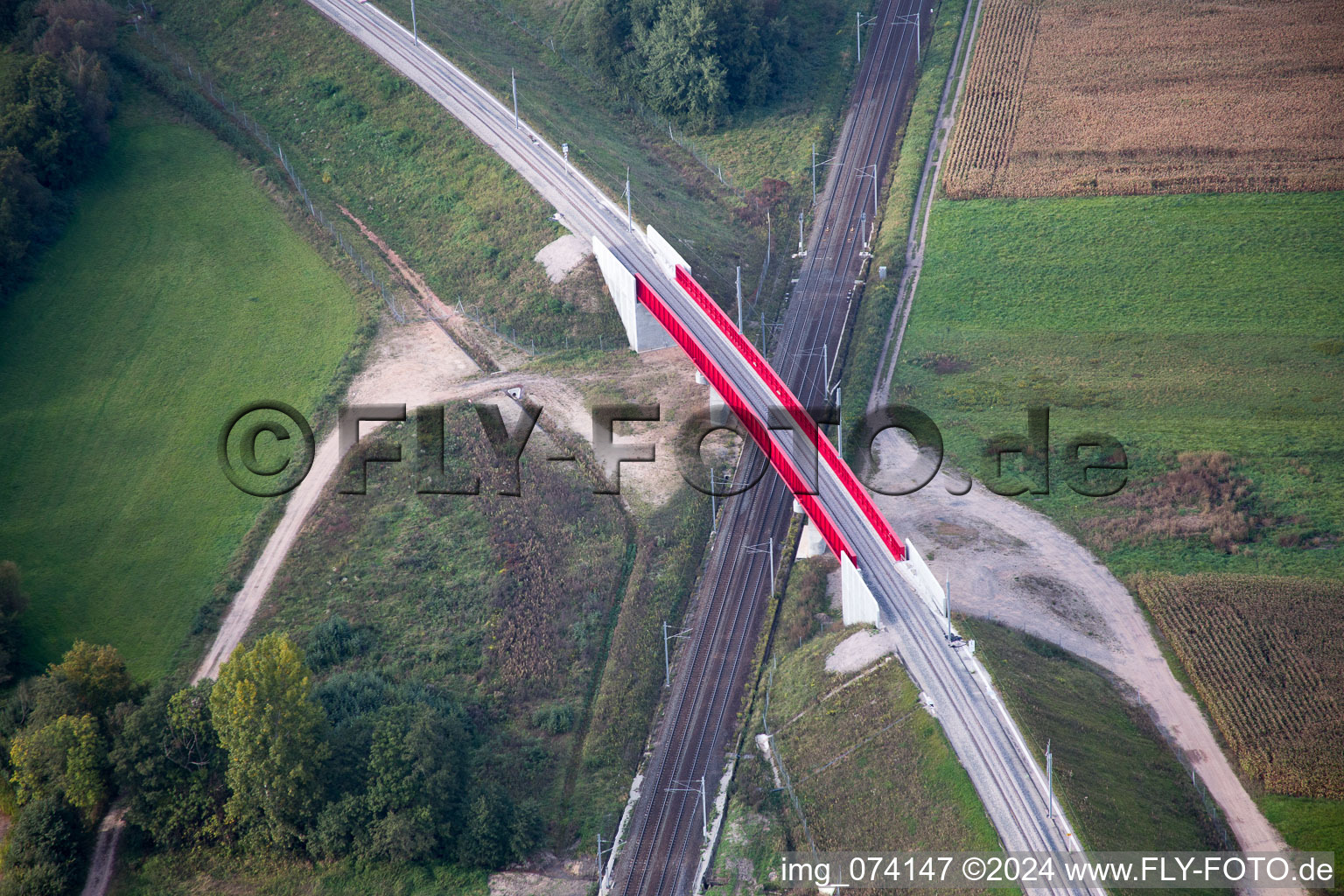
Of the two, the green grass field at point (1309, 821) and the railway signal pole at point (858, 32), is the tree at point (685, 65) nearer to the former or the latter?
the railway signal pole at point (858, 32)

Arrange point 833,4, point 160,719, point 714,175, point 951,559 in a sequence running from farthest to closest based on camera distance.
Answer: point 833,4, point 714,175, point 951,559, point 160,719

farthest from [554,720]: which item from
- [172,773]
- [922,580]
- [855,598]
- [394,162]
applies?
[394,162]

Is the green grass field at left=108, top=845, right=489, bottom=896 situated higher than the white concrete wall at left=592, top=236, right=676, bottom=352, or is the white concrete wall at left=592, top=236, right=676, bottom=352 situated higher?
the white concrete wall at left=592, top=236, right=676, bottom=352

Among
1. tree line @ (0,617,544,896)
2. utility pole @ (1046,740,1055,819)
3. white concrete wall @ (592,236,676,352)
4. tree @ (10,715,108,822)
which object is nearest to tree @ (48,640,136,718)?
tree line @ (0,617,544,896)

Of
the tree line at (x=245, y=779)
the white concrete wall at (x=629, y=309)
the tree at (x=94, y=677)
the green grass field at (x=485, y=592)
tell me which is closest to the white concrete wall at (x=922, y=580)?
the green grass field at (x=485, y=592)

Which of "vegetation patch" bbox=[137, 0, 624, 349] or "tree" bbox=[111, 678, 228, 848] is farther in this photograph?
"vegetation patch" bbox=[137, 0, 624, 349]

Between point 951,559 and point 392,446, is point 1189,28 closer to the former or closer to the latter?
point 951,559

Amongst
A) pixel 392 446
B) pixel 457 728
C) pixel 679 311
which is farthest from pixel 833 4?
pixel 457 728

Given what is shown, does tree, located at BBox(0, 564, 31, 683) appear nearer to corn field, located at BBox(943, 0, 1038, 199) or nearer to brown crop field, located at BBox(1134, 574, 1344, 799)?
corn field, located at BBox(943, 0, 1038, 199)
